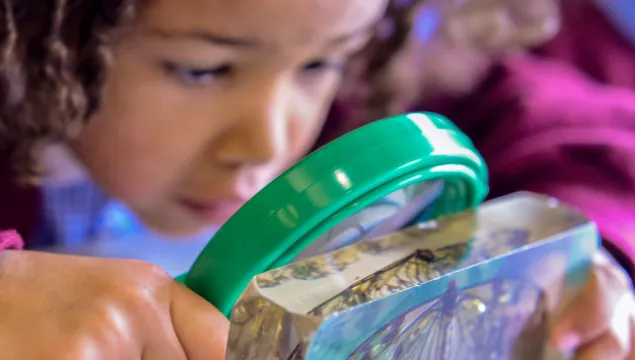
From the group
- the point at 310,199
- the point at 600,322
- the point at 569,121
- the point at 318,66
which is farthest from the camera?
the point at 569,121

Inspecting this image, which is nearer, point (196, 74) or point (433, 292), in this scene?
point (433, 292)

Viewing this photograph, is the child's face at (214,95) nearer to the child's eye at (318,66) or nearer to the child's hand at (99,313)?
the child's eye at (318,66)

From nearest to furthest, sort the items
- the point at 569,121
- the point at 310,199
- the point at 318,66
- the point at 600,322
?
the point at 310,199, the point at 600,322, the point at 318,66, the point at 569,121

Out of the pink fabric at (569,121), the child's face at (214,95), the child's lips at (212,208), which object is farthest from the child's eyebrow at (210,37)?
the pink fabric at (569,121)

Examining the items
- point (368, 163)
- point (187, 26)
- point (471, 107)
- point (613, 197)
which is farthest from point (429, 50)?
point (368, 163)

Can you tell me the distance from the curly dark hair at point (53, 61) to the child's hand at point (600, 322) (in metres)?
0.28

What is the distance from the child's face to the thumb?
18cm

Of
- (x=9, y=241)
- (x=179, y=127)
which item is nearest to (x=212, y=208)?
(x=179, y=127)

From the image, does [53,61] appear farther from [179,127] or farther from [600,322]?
[600,322]

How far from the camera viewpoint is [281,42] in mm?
379

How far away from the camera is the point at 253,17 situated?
1.19 feet

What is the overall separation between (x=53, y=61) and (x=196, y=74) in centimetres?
8

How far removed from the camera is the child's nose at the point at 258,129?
1.35 feet

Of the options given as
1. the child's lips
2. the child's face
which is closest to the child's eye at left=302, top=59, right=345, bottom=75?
the child's face
